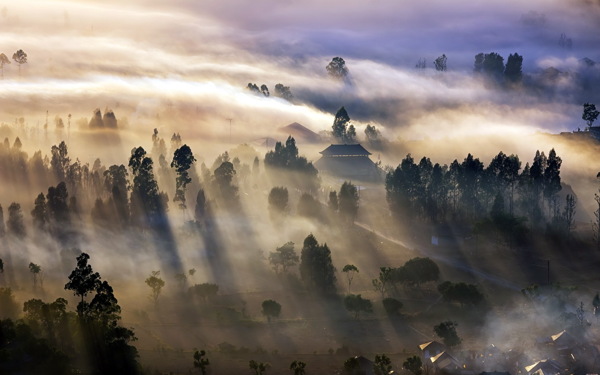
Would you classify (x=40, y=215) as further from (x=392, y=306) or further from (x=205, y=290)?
(x=392, y=306)

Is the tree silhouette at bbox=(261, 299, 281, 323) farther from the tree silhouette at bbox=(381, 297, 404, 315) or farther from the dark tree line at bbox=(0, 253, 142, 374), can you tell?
the dark tree line at bbox=(0, 253, 142, 374)

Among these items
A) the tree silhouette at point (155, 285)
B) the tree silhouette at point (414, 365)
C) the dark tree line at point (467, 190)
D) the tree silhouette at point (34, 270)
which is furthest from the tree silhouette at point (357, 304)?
the dark tree line at point (467, 190)

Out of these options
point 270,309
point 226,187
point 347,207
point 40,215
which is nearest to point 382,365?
point 270,309

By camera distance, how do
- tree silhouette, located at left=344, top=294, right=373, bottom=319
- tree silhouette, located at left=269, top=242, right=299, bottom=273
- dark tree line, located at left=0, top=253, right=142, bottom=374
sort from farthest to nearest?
tree silhouette, located at left=269, top=242, right=299, bottom=273 < tree silhouette, located at left=344, top=294, right=373, bottom=319 < dark tree line, located at left=0, top=253, right=142, bottom=374

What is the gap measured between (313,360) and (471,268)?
49.1 meters

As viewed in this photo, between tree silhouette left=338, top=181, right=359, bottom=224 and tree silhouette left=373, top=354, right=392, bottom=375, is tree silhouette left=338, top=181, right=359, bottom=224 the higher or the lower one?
the higher one

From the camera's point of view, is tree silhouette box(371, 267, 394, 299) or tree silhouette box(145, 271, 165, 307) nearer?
tree silhouette box(145, 271, 165, 307)

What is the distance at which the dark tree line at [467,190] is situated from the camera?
557 ft

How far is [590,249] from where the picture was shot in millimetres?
152750

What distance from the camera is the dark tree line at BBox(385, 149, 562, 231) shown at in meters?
170

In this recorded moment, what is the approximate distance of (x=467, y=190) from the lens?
6762 inches

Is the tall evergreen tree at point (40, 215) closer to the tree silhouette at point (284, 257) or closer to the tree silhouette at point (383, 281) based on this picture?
the tree silhouette at point (284, 257)

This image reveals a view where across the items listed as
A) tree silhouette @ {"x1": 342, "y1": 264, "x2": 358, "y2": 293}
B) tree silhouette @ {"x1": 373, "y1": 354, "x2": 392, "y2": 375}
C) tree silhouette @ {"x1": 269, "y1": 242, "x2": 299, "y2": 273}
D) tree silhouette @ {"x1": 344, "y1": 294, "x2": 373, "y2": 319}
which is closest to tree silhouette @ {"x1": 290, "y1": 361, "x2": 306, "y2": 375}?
tree silhouette @ {"x1": 373, "y1": 354, "x2": 392, "y2": 375}

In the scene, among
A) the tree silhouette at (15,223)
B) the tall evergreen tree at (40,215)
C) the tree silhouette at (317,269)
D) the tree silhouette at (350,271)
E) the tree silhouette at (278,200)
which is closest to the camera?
the tree silhouette at (317,269)
